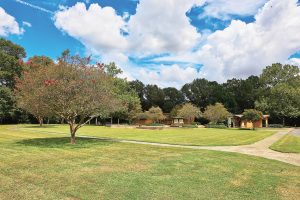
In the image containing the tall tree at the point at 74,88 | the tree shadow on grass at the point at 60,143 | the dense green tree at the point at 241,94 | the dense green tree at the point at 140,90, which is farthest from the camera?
the dense green tree at the point at 140,90

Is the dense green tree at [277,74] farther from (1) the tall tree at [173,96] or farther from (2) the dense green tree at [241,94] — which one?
(1) the tall tree at [173,96]

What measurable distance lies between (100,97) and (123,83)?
162 ft

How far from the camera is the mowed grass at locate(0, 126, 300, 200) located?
7.46 m

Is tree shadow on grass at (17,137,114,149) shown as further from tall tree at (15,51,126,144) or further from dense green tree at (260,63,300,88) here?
dense green tree at (260,63,300,88)

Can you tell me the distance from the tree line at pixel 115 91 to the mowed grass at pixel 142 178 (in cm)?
677

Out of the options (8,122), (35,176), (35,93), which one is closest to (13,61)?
(8,122)

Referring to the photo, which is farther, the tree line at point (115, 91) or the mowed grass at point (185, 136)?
the mowed grass at point (185, 136)

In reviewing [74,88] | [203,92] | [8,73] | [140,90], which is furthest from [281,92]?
[74,88]

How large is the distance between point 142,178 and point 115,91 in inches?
1935

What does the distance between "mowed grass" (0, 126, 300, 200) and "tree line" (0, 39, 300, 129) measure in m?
6.77

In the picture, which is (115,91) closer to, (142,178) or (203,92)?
(203,92)

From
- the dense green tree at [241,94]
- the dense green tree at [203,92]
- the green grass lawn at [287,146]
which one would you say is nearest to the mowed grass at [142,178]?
the green grass lawn at [287,146]

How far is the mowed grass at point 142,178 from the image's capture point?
24.5 ft

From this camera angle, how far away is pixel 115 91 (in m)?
57.6
